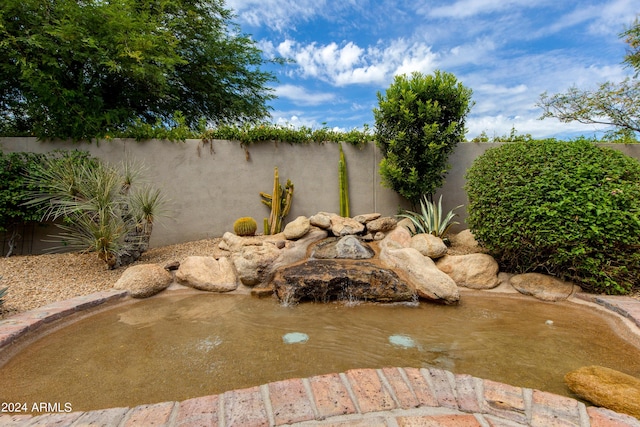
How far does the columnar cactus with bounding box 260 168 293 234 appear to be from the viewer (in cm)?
533

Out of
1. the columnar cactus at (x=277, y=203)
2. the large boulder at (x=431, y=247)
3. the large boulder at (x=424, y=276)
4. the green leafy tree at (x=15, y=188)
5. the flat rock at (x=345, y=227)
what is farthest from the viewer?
the columnar cactus at (x=277, y=203)

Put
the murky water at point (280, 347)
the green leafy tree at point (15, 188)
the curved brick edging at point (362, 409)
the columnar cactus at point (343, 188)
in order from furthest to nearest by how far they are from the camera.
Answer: the columnar cactus at point (343, 188)
the green leafy tree at point (15, 188)
the murky water at point (280, 347)
the curved brick edging at point (362, 409)

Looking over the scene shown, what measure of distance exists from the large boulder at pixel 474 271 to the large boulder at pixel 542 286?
232mm

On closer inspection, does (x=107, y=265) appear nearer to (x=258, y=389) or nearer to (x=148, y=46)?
(x=258, y=389)

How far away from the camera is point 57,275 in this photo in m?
3.71

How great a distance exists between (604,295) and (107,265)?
5622 millimetres

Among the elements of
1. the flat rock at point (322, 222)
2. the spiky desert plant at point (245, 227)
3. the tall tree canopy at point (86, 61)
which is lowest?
the spiky desert plant at point (245, 227)

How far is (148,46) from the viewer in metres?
5.50

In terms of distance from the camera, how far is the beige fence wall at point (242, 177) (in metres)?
5.19

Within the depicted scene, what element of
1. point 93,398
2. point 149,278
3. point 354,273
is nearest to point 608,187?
point 354,273

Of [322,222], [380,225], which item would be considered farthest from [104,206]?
[380,225]

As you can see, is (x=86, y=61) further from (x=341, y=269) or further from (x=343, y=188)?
(x=341, y=269)

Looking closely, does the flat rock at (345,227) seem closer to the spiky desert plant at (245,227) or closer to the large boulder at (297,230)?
the large boulder at (297,230)

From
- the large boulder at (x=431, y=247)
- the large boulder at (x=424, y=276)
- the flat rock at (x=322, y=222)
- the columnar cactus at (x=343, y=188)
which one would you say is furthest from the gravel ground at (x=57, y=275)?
the large boulder at (x=431, y=247)
